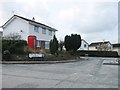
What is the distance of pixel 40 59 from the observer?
2073 centimetres

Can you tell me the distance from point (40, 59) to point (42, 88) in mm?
13603

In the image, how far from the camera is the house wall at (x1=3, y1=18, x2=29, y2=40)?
31.1m

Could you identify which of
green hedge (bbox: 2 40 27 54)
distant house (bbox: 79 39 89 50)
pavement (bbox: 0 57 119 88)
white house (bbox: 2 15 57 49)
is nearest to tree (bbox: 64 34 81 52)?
white house (bbox: 2 15 57 49)

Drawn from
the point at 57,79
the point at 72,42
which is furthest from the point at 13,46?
the point at 57,79

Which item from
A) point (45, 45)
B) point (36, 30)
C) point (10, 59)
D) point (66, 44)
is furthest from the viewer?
point (45, 45)

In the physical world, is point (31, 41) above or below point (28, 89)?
above

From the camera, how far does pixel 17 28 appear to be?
A: 32156mm

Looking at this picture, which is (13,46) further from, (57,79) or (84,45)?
(84,45)

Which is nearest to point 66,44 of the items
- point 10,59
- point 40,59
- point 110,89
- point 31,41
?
point 31,41

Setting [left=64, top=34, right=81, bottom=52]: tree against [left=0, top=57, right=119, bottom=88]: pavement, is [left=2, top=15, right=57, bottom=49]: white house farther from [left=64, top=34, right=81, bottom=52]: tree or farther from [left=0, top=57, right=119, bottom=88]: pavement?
[left=0, top=57, right=119, bottom=88]: pavement

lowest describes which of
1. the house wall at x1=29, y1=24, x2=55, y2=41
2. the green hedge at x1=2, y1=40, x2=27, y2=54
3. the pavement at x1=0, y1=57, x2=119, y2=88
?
the pavement at x1=0, y1=57, x2=119, y2=88

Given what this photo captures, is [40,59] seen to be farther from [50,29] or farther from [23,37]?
[50,29]

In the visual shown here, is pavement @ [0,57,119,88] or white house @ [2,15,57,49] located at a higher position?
white house @ [2,15,57,49]

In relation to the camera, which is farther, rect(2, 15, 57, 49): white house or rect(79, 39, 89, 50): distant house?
rect(79, 39, 89, 50): distant house
